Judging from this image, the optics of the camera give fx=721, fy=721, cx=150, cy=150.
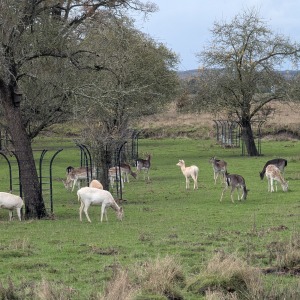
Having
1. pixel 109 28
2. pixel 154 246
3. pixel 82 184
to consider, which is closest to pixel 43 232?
pixel 154 246

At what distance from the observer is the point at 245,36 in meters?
51.8

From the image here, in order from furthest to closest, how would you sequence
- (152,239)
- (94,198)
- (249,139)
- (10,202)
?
(249,139)
(10,202)
(94,198)
(152,239)

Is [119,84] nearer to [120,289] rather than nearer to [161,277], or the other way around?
[161,277]

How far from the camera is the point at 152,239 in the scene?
16234mm

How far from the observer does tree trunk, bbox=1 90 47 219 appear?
71.2ft

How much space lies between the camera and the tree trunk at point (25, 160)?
2170cm

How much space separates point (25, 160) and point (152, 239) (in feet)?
23.1

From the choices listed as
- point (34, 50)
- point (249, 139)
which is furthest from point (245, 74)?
point (34, 50)

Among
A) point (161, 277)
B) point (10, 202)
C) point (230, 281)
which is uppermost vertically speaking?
point (10, 202)

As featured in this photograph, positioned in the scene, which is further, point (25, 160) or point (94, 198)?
point (25, 160)

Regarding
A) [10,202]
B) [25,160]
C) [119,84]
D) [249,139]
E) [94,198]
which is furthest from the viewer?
[249,139]

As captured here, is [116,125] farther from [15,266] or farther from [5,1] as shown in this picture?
[15,266]

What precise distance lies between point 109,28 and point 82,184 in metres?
11.9

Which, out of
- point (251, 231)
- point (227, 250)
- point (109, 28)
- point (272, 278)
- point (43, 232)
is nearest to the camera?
point (272, 278)
